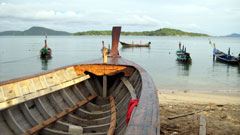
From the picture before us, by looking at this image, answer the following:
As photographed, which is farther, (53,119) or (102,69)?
(102,69)

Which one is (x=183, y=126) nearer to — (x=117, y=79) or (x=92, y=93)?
(x=117, y=79)

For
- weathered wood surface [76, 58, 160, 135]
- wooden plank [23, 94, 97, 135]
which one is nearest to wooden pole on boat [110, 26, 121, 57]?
wooden plank [23, 94, 97, 135]

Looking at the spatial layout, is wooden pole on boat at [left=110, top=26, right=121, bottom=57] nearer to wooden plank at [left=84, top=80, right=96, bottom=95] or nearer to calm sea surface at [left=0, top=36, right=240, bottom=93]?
wooden plank at [left=84, top=80, right=96, bottom=95]

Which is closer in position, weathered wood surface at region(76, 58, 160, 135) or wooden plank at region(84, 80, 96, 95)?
weathered wood surface at region(76, 58, 160, 135)

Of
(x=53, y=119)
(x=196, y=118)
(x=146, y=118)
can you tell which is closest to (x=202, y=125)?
(x=196, y=118)

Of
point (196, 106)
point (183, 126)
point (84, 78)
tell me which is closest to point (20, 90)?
point (84, 78)

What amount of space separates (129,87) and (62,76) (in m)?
2.07

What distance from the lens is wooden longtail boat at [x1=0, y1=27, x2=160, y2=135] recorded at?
11.7 feet

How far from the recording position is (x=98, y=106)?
20.6ft

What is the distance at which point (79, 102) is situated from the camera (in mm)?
5988

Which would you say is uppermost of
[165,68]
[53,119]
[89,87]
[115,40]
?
[115,40]

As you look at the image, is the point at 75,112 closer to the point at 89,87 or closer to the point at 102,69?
the point at 89,87

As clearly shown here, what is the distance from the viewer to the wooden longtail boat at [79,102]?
357 centimetres

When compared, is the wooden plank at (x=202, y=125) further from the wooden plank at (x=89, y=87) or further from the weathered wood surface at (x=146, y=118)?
the weathered wood surface at (x=146, y=118)
